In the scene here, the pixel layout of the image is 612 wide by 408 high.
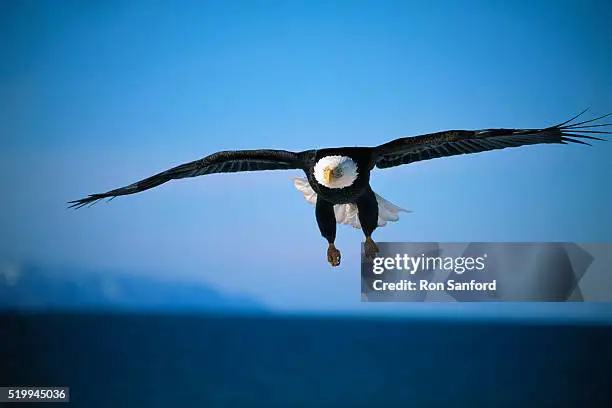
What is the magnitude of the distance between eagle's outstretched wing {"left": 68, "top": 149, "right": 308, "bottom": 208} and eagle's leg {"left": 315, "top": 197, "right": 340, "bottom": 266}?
0.19 m

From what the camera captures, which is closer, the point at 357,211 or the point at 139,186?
the point at 139,186

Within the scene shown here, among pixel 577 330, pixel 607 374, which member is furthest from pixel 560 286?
pixel 607 374

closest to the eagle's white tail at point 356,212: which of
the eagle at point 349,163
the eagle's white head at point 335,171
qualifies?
the eagle at point 349,163

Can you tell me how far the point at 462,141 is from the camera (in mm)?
2773

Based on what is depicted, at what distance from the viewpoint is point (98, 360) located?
3.60 metres

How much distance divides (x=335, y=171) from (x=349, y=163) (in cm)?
8

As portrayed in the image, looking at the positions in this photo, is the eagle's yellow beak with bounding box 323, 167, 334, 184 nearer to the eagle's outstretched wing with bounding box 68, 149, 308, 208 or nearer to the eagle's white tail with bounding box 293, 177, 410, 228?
the eagle's outstretched wing with bounding box 68, 149, 308, 208

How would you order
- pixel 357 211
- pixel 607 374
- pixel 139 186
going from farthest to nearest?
pixel 607 374 → pixel 357 211 → pixel 139 186

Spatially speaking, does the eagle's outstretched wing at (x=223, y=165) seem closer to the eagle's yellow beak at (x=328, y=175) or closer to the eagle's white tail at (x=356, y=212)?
the eagle's yellow beak at (x=328, y=175)

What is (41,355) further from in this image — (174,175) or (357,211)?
(357,211)

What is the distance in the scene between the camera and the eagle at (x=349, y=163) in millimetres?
2672

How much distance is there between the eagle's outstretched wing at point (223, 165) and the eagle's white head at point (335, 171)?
0.15m

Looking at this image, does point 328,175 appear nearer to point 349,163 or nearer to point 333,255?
point 349,163

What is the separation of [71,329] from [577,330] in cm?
237
